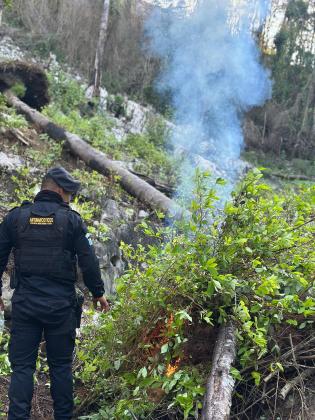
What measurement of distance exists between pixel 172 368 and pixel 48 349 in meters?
0.83

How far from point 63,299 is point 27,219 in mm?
577

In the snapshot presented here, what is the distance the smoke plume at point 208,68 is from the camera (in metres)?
15.4

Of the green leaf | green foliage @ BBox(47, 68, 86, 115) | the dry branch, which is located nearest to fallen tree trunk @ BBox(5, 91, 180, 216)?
the dry branch

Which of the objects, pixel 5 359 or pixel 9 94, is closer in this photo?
pixel 5 359

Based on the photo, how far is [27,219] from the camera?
3.06 metres

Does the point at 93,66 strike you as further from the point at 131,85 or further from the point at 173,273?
the point at 173,273

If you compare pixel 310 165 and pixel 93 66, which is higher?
pixel 93 66

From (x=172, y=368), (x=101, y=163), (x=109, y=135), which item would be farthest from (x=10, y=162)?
(x=109, y=135)

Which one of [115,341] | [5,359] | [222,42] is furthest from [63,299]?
[222,42]

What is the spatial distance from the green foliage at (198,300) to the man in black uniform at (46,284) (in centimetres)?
26

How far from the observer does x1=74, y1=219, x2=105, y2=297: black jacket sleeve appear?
3109mm

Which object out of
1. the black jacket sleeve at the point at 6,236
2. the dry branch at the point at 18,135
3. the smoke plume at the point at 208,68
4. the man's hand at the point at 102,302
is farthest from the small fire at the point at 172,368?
the smoke plume at the point at 208,68

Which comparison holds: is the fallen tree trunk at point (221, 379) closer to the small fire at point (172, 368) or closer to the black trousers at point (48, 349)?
the small fire at point (172, 368)

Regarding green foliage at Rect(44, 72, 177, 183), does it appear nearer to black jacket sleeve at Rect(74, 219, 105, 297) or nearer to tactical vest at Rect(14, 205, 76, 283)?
black jacket sleeve at Rect(74, 219, 105, 297)
